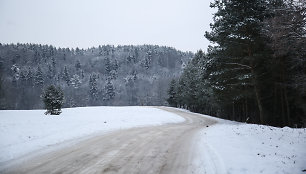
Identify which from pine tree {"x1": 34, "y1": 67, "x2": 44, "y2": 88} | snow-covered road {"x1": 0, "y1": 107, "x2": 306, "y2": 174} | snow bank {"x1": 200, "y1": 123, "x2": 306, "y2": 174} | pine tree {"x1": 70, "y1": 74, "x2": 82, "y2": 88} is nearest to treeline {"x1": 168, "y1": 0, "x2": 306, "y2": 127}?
snow bank {"x1": 200, "y1": 123, "x2": 306, "y2": 174}

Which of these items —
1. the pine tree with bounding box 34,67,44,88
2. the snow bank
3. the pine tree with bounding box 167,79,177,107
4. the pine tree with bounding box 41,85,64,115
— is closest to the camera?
the snow bank

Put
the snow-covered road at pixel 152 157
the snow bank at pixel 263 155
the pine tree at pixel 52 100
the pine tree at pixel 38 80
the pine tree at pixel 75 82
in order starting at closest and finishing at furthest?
the snow bank at pixel 263 155 < the snow-covered road at pixel 152 157 < the pine tree at pixel 52 100 < the pine tree at pixel 38 80 < the pine tree at pixel 75 82

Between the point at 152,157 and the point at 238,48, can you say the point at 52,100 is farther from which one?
the point at 152,157

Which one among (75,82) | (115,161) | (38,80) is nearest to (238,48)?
(115,161)

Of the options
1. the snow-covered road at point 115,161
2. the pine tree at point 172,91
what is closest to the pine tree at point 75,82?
the pine tree at point 172,91

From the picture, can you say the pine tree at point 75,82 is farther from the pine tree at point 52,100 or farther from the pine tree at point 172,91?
the pine tree at point 52,100

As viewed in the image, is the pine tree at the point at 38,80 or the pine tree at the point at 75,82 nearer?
the pine tree at the point at 38,80

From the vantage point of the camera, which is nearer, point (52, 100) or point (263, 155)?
point (263, 155)

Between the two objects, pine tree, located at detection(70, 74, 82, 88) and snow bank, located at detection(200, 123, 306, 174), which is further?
pine tree, located at detection(70, 74, 82, 88)

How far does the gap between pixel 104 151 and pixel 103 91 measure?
524 feet

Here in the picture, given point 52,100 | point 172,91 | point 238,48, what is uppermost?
point 238,48

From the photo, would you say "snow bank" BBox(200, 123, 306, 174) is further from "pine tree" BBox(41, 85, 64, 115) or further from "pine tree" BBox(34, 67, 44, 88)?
"pine tree" BBox(34, 67, 44, 88)

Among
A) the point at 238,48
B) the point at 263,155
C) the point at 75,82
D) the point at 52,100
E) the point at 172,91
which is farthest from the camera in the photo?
the point at 75,82

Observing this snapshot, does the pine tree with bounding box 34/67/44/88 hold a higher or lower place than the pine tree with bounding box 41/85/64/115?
higher
